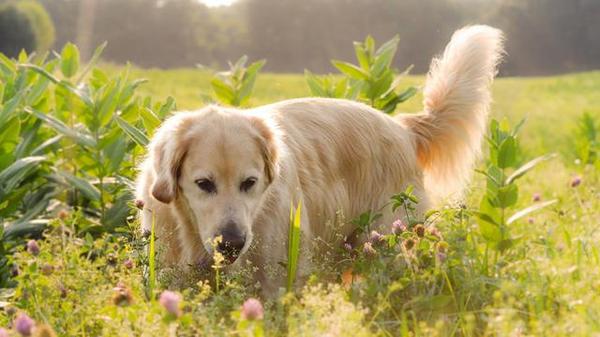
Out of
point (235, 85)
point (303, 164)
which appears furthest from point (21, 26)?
point (303, 164)

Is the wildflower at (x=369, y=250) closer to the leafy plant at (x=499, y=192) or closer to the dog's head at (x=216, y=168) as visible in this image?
the dog's head at (x=216, y=168)

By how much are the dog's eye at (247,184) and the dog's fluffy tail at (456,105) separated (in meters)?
1.52

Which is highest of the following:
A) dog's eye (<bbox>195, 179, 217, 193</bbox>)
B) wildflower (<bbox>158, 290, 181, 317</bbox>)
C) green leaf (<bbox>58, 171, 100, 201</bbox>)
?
dog's eye (<bbox>195, 179, 217, 193</bbox>)

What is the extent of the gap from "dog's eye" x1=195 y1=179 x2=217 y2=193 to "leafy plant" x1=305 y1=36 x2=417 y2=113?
2146 millimetres

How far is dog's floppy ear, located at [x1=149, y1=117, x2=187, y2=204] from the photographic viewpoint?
10.5 feet

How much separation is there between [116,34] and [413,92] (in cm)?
1981

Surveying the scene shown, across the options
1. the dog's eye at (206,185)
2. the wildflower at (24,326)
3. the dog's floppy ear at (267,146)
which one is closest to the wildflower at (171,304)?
the wildflower at (24,326)

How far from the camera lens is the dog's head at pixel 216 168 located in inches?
122

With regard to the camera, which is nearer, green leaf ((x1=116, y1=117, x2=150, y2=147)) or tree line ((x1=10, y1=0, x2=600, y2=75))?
A: green leaf ((x1=116, y1=117, x2=150, y2=147))

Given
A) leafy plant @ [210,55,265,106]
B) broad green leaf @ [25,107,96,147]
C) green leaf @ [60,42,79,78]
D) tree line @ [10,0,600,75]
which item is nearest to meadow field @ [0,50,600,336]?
broad green leaf @ [25,107,96,147]

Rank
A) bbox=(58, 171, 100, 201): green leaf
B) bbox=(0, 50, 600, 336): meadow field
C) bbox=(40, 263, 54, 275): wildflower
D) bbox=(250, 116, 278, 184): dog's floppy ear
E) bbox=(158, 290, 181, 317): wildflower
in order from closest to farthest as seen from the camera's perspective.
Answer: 1. bbox=(158, 290, 181, 317): wildflower
2. bbox=(0, 50, 600, 336): meadow field
3. bbox=(40, 263, 54, 275): wildflower
4. bbox=(250, 116, 278, 184): dog's floppy ear
5. bbox=(58, 171, 100, 201): green leaf

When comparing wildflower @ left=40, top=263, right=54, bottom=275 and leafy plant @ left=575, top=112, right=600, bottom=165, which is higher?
leafy plant @ left=575, top=112, right=600, bottom=165

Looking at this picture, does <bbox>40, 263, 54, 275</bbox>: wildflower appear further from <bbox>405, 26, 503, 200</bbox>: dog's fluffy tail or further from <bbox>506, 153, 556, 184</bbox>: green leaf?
<bbox>405, 26, 503, 200</bbox>: dog's fluffy tail

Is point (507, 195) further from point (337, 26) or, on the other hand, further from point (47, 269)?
point (337, 26)
